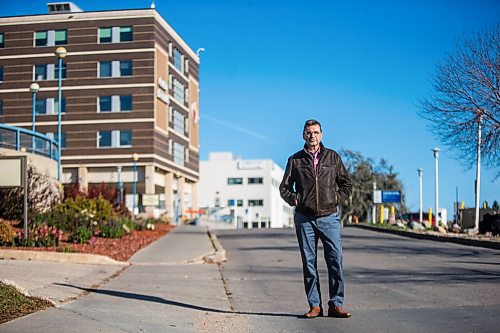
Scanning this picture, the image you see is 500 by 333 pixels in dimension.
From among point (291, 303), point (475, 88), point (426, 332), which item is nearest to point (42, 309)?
point (291, 303)

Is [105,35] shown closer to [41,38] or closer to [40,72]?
[40,72]

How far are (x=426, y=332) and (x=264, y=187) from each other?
336ft

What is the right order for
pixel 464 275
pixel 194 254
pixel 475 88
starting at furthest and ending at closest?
1. pixel 475 88
2. pixel 194 254
3. pixel 464 275

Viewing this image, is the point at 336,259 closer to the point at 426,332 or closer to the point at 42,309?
the point at 426,332

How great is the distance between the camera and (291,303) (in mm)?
9859

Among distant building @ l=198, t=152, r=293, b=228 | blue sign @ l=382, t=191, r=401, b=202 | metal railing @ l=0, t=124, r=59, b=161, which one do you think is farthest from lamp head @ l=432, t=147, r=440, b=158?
distant building @ l=198, t=152, r=293, b=228

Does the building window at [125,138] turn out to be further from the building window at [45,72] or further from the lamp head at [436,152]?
the lamp head at [436,152]

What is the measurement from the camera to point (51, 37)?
182ft

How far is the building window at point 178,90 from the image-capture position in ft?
227

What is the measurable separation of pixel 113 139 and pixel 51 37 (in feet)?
36.6

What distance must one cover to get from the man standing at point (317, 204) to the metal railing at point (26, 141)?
1752 centimetres

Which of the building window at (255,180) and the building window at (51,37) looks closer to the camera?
the building window at (51,37)

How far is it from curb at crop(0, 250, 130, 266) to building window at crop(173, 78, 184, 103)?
52.8 meters

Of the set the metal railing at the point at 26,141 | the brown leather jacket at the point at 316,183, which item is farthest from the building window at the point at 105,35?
the brown leather jacket at the point at 316,183
